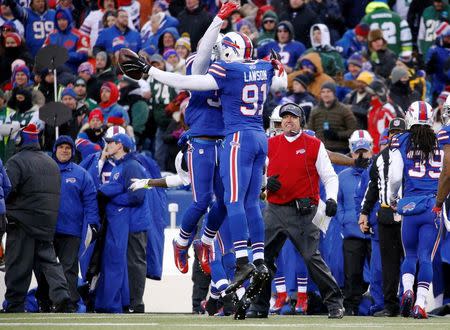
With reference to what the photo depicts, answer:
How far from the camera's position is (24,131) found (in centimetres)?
1727

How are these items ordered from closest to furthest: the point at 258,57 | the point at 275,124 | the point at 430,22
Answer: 1. the point at 275,124
2. the point at 258,57
3. the point at 430,22

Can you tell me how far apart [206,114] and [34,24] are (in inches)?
447

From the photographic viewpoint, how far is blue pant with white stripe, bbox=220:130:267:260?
45.9 feet

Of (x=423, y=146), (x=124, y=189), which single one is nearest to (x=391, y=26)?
(x=124, y=189)

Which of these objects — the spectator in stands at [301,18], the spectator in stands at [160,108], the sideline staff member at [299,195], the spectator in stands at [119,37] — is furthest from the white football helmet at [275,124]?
the spectator in stands at [301,18]

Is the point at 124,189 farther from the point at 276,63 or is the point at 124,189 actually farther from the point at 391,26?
the point at 391,26

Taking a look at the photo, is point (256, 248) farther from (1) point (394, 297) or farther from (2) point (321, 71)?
(2) point (321, 71)

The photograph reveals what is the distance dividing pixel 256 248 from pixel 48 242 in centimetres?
391

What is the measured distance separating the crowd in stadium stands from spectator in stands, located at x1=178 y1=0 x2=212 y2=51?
0.02 meters

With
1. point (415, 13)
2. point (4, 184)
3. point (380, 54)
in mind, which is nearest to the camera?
point (4, 184)

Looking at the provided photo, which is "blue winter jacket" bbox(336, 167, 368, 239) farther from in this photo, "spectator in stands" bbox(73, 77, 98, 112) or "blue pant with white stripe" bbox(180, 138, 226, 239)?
"spectator in stands" bbox(73, 77, 98, 112)

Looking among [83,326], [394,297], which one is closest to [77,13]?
[394,297]

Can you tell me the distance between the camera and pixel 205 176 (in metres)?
14.5

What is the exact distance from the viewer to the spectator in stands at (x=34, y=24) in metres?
25.3
